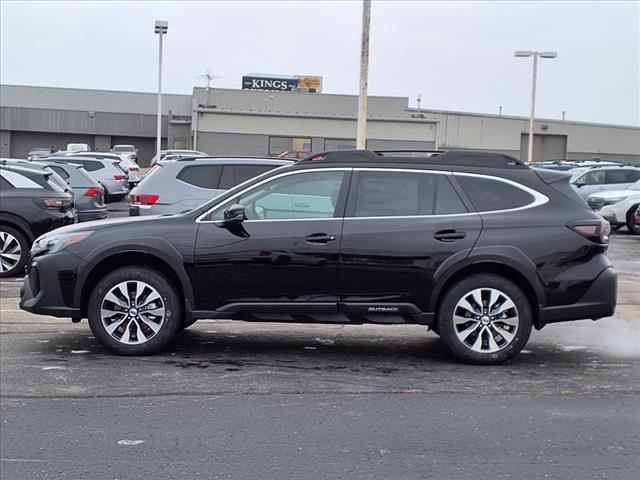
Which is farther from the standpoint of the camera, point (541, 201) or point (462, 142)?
point (462, 142)

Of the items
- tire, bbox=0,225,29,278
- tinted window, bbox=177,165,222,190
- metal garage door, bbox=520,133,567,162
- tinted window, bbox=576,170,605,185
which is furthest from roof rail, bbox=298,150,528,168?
metal garage door, bbox=520,133,567,162

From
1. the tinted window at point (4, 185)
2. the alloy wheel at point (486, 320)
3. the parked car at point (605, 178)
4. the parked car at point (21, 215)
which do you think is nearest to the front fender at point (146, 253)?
the alloy wheel at point (486, 320)

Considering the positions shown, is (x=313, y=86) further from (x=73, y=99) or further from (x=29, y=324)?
(x=29, y=324)

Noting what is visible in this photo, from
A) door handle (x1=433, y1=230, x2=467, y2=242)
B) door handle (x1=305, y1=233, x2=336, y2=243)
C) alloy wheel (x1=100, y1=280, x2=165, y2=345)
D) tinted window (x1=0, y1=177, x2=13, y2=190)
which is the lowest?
alloy wheel (x1=100, y1=280, x2=165, y2=345)

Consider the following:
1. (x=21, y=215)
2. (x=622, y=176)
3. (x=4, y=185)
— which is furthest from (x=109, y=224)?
(x=622, y=176)

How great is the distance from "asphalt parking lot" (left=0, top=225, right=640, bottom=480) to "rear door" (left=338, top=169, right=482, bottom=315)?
22.5 inches

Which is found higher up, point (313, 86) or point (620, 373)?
point (313, 86)

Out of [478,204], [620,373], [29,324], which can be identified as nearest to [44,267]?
[29,324]

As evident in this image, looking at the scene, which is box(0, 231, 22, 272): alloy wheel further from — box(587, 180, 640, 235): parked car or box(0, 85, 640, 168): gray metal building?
box(0, 85, 640, 168): gray metal building

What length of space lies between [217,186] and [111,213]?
40.4 feet

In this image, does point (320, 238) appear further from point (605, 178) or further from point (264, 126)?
point (264, 126)

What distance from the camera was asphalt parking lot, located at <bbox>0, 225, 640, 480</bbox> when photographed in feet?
15.9

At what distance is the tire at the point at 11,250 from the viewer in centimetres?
1227

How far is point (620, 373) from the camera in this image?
6945mm
